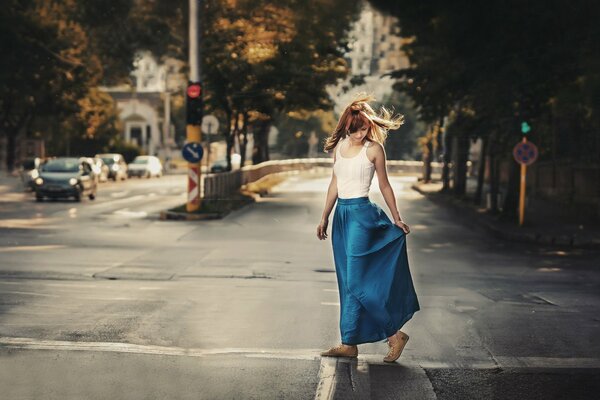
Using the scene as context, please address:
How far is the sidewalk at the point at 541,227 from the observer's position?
71.5 ft

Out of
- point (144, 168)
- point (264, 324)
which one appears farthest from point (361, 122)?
point (144, 168)

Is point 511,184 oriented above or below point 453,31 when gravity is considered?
below

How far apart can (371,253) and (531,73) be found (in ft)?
59.2

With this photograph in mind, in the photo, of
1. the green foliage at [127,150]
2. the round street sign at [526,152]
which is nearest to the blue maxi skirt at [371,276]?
the round street sign at [526,152]

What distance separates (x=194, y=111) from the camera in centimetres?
2716

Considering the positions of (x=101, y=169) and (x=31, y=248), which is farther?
(x=101, y=169)

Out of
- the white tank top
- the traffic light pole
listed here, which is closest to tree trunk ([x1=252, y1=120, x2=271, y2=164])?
the traffic light pole

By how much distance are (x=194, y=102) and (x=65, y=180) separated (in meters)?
9.79

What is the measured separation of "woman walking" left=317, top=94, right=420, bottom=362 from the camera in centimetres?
751

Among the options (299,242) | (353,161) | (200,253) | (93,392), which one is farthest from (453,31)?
(93,392)

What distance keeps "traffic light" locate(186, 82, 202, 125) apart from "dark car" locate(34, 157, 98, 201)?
9.42 metres

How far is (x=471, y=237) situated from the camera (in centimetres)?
2275

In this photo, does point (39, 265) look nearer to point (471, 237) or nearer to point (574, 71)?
point (471, 237)

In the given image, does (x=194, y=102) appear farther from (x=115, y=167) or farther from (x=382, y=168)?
(x=115, y=167)
